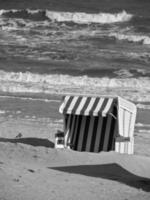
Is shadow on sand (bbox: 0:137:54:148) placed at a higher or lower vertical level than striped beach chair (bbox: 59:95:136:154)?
lower

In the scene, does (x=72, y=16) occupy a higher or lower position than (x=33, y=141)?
higher

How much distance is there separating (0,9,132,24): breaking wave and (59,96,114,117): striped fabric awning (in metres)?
22.8

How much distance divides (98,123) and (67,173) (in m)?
2.53

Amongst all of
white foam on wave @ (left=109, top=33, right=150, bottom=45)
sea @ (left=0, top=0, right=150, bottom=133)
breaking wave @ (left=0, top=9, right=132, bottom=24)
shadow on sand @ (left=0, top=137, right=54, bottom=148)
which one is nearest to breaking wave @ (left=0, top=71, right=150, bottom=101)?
sea @ (left=0, top=0, right=150, bottom=133)

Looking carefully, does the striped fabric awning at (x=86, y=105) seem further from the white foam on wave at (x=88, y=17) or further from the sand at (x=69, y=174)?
the white foam on wave at (x=88, y=17)

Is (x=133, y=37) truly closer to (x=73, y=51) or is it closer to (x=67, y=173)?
(x=73, y=51)

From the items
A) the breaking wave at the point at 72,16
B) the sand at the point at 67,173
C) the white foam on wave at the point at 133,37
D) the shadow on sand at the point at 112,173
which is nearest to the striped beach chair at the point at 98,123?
the sand at the point at 67,173

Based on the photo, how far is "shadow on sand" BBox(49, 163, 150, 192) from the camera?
1030 centimetres

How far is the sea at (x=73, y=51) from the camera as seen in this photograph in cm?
2045

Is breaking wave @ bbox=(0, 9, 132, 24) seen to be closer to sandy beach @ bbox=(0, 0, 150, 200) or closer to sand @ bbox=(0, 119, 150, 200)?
sandy beach @ bbox=(0, 0, 150, 200)

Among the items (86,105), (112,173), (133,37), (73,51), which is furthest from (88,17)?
(112,173)

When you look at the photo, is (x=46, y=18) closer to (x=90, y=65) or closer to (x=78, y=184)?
(x=90, y=65)

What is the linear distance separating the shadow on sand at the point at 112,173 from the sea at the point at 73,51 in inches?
198

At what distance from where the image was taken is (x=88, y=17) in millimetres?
36406
